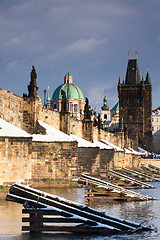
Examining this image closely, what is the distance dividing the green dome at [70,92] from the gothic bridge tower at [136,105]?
33.8m

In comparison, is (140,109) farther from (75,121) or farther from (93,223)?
(93,223)

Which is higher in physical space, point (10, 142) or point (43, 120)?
point (43, 120)

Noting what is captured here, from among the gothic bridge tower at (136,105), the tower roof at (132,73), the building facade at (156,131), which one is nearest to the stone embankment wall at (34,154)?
the gothic bridge tower at (136,105)

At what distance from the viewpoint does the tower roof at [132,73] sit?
139875 mm

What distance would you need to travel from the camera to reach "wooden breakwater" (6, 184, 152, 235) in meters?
12.4

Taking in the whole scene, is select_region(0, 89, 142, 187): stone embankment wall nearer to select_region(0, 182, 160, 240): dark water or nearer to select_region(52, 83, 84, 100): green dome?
select_region(0, 182, 160, 240): dark water

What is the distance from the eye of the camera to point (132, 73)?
140625 mm

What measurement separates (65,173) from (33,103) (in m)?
7.88

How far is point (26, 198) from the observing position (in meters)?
12.7

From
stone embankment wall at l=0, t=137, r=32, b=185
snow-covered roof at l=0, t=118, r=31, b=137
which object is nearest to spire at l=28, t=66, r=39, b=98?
snow-covered roof at l=0, t=118, r=31, b=137

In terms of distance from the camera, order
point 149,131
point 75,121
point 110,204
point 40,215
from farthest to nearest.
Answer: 1. point 149,131
2. point 75,121
3. point 110,204
4. point 40,215

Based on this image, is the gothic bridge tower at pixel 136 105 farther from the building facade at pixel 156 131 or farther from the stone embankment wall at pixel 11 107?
the stone embankment wall at pixel 11 107

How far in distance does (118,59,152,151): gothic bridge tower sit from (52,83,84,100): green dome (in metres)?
33.8

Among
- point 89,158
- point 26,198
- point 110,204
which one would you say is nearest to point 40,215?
point 26,198
